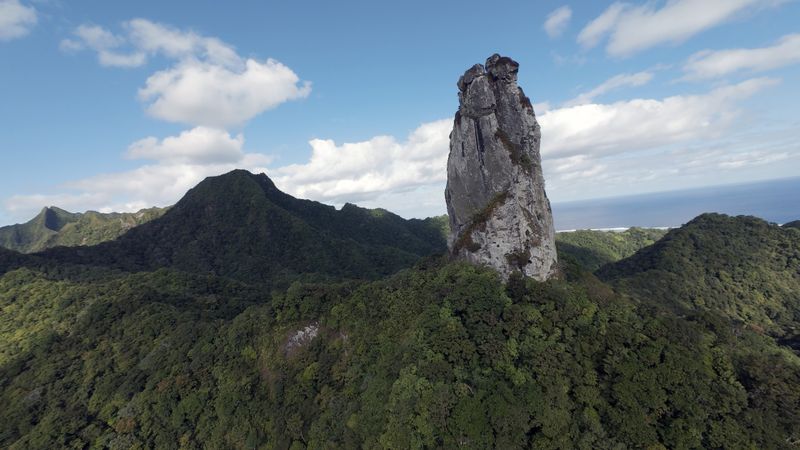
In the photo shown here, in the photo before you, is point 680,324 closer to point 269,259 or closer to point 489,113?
point 489,113

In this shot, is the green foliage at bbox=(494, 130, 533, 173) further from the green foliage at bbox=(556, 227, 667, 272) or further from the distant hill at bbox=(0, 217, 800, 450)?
the green foliage at bbox=(556, 227, 667, 272)

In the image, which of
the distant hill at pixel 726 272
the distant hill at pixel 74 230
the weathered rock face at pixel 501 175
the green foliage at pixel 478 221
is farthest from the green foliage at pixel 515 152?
the distant hill at pixel 74 230

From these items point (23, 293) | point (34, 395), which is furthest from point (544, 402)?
point (23, 293)

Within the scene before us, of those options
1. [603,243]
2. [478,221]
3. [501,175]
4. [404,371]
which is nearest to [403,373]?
[404,371]

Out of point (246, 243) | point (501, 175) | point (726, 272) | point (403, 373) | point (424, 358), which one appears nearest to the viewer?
point (403, 373)

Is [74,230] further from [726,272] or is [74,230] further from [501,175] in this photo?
[726,272]

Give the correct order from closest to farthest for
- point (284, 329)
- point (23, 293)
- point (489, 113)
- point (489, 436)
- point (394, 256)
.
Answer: point (489, 436) → point (489, 113) → point (284, 329) → point (23, 293) → point (394, 256)
